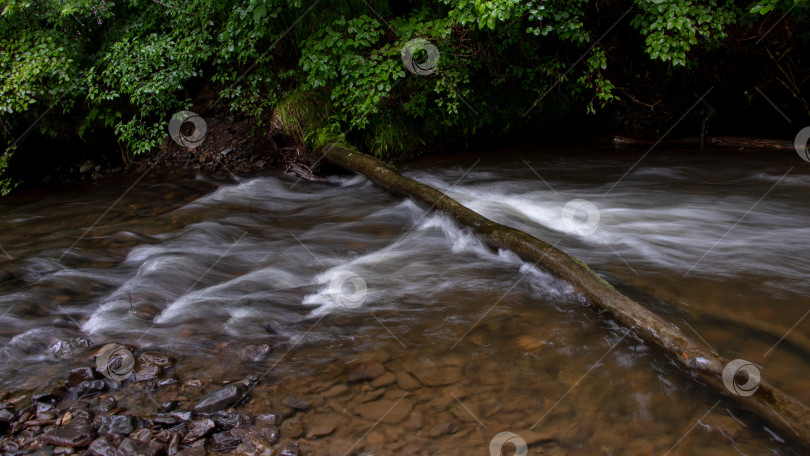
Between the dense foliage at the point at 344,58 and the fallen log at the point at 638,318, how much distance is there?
240 cm

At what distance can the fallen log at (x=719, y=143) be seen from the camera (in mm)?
7086

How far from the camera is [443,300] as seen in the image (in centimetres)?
372

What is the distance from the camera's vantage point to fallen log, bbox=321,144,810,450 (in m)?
2.28

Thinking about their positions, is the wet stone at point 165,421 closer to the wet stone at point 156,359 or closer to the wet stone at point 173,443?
the wet stone at point 173,443

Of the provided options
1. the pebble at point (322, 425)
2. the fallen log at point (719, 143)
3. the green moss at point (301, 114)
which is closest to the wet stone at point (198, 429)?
the pebble at point (322, 425)

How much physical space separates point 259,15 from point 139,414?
5.26 m

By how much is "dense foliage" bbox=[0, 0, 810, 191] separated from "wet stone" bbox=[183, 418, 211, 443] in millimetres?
4893

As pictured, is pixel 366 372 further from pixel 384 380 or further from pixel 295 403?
pixel 295 403

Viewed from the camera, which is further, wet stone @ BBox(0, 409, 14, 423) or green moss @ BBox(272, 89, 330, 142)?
green moss @ BBox(272, 89, 330, 142)

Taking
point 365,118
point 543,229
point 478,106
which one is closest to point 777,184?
point 543,229

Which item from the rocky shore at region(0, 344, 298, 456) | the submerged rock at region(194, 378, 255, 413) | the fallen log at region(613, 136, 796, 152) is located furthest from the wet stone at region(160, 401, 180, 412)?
the fallen log at region(613, 136, 796, 152)

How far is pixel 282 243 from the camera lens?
5168 millimetres

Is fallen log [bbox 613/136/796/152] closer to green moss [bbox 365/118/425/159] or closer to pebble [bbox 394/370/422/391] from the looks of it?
green moss [bbox 365/118/425/159]

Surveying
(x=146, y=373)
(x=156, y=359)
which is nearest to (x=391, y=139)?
(x=156, y=359)
